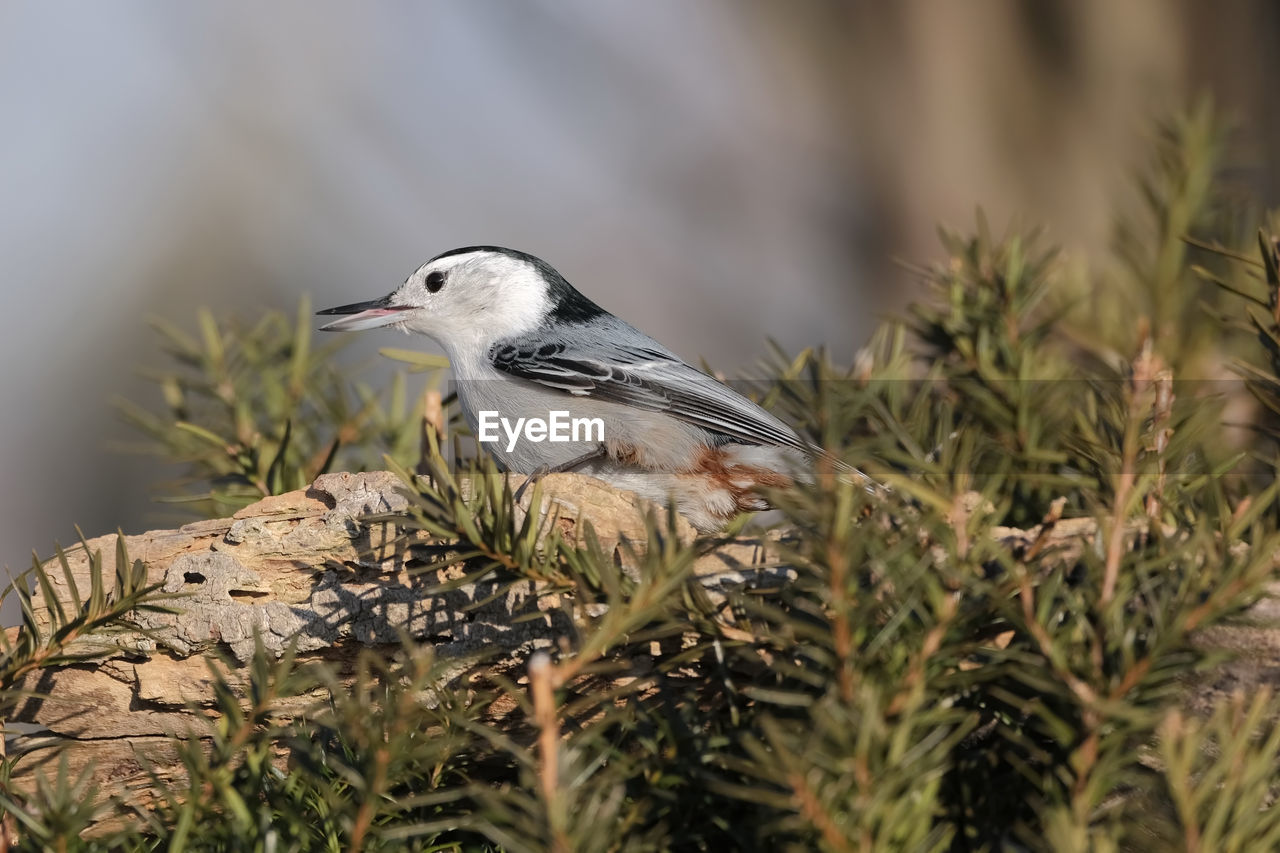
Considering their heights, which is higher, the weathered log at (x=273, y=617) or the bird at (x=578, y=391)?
the bird at (x=578, y=391)

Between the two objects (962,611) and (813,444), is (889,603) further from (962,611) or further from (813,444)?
(813,444)

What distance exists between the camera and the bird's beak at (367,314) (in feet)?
6.41

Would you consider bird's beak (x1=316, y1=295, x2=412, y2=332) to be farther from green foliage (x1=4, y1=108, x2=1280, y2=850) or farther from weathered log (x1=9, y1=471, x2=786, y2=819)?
green foliage (x1=4, y1=108, x2=1280, y2=850)

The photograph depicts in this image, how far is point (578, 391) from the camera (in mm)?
1823

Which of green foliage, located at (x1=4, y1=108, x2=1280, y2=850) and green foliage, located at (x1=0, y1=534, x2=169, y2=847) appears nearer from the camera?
green foliage, located at (x1=4, y1=108, x2=1280, y2=850)

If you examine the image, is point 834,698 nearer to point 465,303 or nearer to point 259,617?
point 259,617

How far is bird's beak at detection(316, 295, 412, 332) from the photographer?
77.0 inches

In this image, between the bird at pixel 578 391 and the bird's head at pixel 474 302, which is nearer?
the bird at pixel 578 391

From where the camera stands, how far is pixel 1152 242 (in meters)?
1.77

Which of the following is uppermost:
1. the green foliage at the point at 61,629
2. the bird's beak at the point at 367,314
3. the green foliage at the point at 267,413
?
the bird's beak at the point at 367,314

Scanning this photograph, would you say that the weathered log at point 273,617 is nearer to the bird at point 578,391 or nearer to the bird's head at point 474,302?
the bird at point 578,391

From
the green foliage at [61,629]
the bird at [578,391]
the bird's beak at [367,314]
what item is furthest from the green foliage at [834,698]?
the bird's beak at [367,314]

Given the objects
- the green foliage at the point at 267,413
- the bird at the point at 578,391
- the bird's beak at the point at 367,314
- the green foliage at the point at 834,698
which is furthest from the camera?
the bird's beak at the point at 367,314

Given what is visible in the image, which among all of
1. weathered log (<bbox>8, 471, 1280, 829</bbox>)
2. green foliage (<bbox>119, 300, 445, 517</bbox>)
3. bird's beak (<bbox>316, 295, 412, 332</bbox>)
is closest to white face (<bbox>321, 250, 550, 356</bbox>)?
bird's beak (<bbox>316, 295, 412, 332</bbox>)
